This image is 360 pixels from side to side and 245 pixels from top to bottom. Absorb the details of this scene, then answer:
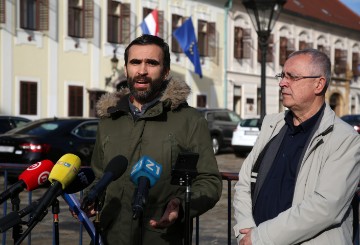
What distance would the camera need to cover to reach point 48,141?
14.5 metres

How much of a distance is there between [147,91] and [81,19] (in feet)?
82.3

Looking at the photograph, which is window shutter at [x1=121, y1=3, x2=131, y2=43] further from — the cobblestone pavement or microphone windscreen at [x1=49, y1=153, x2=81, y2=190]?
microphone windscreen at [x1=49, y1=153, x2=81, y2=190]

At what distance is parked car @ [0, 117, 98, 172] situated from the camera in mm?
14172

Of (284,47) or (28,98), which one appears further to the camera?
(284,47)

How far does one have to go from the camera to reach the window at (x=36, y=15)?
26.0 metres

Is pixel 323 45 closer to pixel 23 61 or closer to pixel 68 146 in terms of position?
pixel 23 61

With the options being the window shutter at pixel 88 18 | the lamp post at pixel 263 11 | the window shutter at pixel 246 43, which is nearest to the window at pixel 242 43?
the window shutter at pixel 246 43

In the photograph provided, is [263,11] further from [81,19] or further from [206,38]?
[206,38]

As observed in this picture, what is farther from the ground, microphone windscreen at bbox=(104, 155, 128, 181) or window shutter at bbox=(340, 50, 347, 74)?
window shutter at bbox=(340, 50, 347, 74)

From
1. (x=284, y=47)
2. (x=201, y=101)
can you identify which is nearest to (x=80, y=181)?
(x=201, y=101)

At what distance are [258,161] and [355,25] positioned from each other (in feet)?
161

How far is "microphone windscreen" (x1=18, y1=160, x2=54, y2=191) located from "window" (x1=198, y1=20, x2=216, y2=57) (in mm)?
32318

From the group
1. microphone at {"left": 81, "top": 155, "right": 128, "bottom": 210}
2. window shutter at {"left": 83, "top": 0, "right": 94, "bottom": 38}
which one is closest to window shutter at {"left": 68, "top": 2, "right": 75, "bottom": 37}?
window shutter at {"left": 83, "top": 0, "right": 94, "bottom": 38}

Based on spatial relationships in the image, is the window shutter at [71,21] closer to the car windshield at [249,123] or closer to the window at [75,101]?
the window at [75,101]
